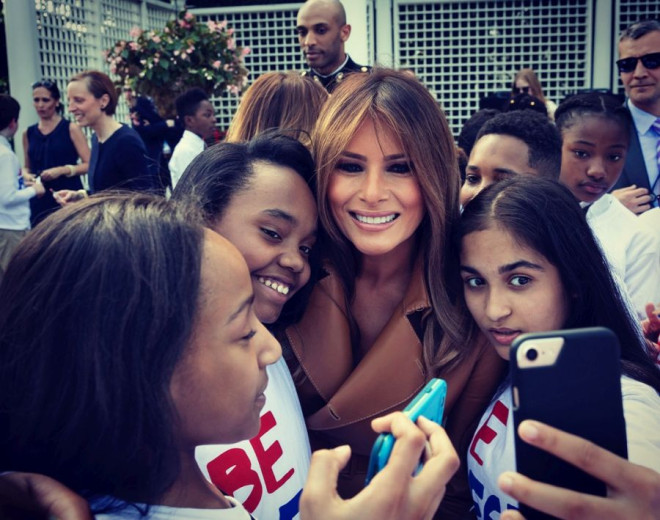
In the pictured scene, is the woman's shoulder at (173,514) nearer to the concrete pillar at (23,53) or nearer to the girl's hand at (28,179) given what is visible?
the girl's hand at (28,179)

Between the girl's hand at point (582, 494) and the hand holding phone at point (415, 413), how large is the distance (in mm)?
164

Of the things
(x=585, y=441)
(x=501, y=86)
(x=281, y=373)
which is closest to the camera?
(x=585, y=441)

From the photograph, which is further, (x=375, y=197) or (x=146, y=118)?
(x=146, y=118)

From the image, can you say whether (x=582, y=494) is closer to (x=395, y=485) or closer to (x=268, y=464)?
(x=395, y=485)

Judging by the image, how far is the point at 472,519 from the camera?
65.3 inches

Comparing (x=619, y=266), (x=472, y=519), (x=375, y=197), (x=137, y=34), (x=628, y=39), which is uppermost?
(x=137, y=34)

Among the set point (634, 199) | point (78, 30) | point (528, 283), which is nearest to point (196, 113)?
point (78, 30)

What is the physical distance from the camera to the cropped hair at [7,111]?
5.15 m

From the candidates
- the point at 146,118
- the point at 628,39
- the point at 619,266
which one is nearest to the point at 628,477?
the point at 619,266

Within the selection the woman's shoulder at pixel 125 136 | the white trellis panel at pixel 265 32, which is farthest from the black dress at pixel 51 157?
the white trellis panel at pixel 265 32

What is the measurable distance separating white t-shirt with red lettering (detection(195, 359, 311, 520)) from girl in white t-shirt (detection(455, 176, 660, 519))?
39 cm

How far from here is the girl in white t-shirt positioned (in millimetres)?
1485

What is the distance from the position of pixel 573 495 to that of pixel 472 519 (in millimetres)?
829

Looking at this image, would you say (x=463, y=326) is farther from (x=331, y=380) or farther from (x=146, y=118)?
(x=146, y=118)
